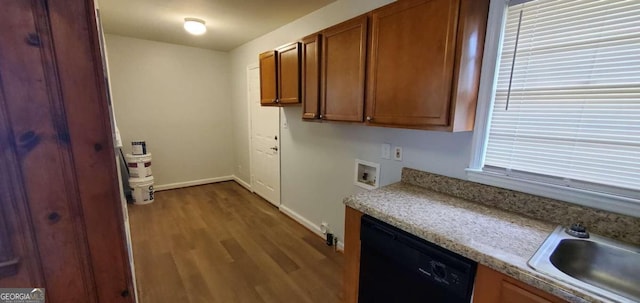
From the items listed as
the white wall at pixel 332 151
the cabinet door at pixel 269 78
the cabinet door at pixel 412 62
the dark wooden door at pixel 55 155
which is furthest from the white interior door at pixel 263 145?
the dark wooden door at pixel 55 155

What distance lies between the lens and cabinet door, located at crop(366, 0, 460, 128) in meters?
1.35

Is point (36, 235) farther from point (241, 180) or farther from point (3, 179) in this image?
point (241, 180)

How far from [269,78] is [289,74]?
37 cm

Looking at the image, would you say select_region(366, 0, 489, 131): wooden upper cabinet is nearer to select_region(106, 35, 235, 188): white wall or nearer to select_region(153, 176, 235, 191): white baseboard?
select_region(106, 35, 235, 188): white wall

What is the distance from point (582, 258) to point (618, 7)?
1108 millimetres

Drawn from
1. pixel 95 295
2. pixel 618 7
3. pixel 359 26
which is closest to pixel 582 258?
pixel 618 7

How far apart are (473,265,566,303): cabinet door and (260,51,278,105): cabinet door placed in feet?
7.29

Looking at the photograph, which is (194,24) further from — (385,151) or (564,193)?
(564,193)

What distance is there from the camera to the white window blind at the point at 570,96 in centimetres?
113

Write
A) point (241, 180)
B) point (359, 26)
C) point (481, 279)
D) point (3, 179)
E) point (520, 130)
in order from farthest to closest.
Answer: point (241, 180), point (359, 26), point (520, 130), point (481, 279), point (3, 179)

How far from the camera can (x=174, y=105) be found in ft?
14.0

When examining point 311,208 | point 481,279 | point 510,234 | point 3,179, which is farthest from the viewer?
point 311,208

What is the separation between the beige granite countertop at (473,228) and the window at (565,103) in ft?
0.77

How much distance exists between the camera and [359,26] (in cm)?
175
